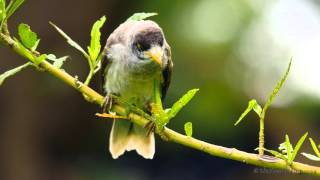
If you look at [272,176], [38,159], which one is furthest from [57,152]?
[272,176]

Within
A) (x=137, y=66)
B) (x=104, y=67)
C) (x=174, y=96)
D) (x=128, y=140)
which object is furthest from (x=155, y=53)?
(x=174, y=96)

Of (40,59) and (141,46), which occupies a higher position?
(141,46)

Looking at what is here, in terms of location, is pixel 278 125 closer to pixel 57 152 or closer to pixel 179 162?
pixel 179 162

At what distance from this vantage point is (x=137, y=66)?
3.53 metres

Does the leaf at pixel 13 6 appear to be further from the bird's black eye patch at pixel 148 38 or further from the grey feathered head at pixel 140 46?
the bird's black eye patch at pixel 148 38

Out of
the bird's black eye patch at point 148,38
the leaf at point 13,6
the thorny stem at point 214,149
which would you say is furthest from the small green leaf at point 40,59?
the bird's black eye patch at point 148,38

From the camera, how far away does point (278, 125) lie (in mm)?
8148

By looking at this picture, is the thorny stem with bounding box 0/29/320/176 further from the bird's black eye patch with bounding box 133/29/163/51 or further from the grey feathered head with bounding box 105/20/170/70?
the bird's black eye patch with bounding box 133/29/163/51

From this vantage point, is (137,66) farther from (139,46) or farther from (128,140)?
(128,140)

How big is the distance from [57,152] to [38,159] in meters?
0.34

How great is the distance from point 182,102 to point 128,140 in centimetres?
219

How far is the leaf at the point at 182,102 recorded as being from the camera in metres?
1.90

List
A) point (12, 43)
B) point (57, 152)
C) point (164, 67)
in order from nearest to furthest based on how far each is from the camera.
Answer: point (12, 43), point (164, 67), point (57, 152)

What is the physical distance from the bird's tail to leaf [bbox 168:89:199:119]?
1792 millimetres
